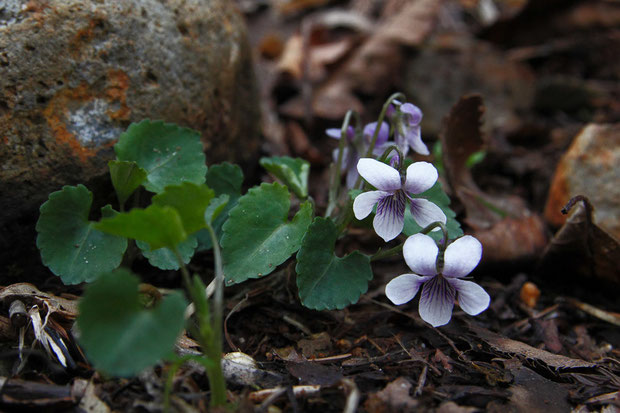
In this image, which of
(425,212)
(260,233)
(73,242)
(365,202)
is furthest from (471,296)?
(73,242)

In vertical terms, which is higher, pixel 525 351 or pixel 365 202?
pixel 365 202

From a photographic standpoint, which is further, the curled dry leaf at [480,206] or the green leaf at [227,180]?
the curled dry leaf at [480,206]

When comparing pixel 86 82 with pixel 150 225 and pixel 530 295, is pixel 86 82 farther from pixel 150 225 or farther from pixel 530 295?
pixel 530 295

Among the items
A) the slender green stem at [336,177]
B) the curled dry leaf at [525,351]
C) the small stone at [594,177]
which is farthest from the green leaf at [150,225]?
the small stone at [594,177]

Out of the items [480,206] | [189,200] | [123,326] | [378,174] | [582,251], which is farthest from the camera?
[480,206]

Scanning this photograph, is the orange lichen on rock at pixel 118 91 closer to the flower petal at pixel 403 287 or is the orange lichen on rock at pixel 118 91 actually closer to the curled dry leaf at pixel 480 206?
the flower petal at pixel 403 287
